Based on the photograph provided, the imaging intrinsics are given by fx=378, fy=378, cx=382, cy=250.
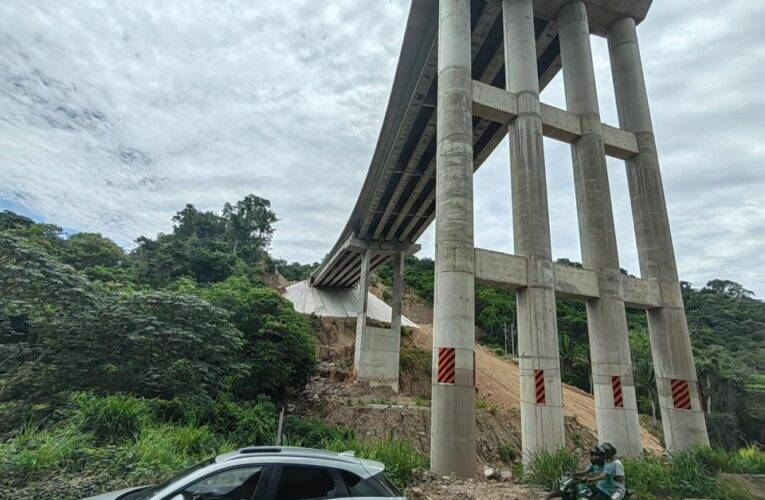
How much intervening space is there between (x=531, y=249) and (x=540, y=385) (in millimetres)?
3671

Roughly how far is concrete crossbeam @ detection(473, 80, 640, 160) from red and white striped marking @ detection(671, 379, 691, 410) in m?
7.85

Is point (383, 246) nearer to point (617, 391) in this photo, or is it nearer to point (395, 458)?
point (617, 391)

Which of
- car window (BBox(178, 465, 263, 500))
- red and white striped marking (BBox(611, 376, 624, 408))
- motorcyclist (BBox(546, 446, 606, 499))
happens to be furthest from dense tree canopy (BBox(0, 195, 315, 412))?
red and white striped marking (BBox(611, 376, 624, 408))

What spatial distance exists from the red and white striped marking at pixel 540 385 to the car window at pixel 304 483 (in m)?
7.55

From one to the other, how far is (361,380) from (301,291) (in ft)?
78.8

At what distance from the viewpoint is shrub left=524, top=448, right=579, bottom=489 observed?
7152 millimetres

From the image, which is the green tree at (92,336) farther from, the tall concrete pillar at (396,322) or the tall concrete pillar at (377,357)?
the tall concrete pillar at (396,322)

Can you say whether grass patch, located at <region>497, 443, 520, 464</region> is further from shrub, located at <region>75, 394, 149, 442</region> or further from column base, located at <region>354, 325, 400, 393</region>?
shrub, located at <region>75, 394, 149, 442</region>

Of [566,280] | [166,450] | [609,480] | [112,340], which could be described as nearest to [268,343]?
[112,340]

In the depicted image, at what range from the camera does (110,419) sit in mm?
8664

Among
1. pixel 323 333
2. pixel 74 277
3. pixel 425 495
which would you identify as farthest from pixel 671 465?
pixel 323 333

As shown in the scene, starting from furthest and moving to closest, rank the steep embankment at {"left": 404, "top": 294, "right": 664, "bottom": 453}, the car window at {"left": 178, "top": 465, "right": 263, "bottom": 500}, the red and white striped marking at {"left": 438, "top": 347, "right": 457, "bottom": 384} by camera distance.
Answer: the steep embankment at {"left": 404, "top": 294, "right": 664, "bottom": 453} < the red and white striped marking at {"left": 438, "top": 347, "right": 457, "bottom": 384} < the car window at {"left": 178, "top": 465, "right": 263, "bottom": 500}

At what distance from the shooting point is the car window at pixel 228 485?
3611 mm

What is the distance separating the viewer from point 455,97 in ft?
36.0
